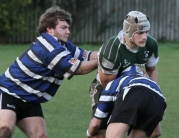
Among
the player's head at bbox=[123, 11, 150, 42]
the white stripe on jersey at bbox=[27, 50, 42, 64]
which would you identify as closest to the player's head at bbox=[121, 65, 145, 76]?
the player's head at bbox=[123, 11, 150, 42]

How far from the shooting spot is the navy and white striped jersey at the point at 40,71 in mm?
6793

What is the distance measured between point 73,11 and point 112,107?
20.1 metres

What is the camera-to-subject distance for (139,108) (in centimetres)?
560

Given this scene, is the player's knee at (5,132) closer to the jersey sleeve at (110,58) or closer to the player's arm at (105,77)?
the player's arm at (105,77)

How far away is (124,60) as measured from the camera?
629 centimetres

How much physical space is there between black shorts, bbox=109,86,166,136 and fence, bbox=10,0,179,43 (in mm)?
20115

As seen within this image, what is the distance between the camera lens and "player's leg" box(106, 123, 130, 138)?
18.3 ft

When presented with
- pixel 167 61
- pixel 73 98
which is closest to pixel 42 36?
pixel 73 98

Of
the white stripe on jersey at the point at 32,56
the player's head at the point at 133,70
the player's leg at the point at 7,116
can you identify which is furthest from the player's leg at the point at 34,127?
the player's head at the point at 133,70

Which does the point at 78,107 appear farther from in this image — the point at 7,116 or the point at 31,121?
the point at 7,116

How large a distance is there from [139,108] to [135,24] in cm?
93

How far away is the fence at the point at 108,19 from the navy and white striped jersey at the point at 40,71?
18699 millimetres

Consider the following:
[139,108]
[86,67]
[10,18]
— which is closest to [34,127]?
[86,67]

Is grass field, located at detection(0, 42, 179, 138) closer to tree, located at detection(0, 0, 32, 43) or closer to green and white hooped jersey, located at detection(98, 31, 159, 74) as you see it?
green and white hooped jersey, located at detection(98, 31, 159, 74)
